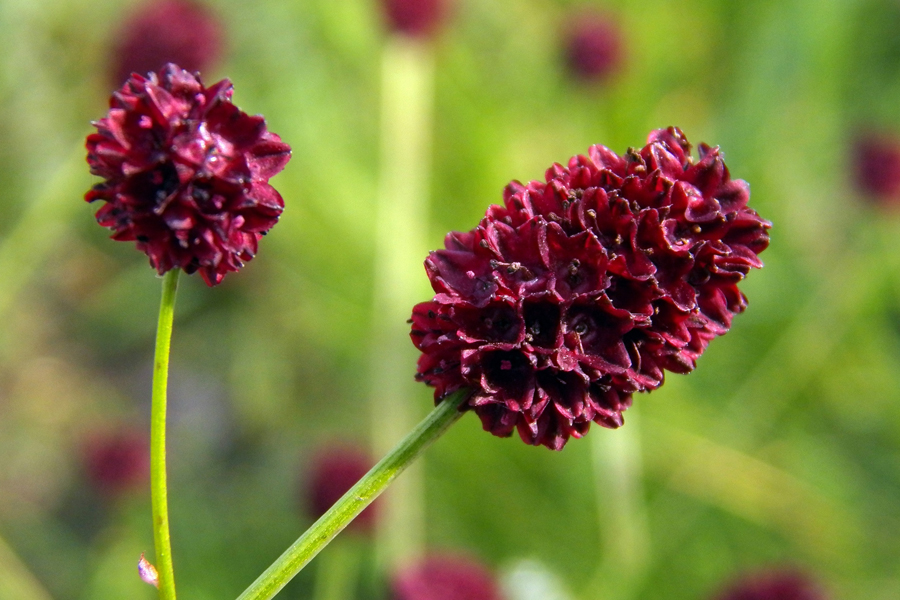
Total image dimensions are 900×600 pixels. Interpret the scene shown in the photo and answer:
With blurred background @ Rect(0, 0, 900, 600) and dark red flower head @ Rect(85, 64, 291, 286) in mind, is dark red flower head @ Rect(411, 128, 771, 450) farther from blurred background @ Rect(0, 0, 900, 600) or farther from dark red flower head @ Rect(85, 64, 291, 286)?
blurred background @ Rect(0, 0, 900, 600)

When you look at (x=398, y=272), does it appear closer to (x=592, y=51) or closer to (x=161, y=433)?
(x=592, y=51)

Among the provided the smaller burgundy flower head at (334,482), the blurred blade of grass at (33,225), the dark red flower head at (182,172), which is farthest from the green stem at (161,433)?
the blurred blade of grass at (33,225)

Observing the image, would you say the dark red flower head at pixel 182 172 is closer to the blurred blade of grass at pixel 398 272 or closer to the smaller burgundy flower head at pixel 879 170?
the blurred blade of grass at pixel 398 272

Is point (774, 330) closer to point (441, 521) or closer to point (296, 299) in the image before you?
point (441, 521)

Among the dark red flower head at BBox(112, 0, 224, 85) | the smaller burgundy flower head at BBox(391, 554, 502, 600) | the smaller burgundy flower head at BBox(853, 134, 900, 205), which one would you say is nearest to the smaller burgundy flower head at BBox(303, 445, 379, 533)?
the smaller burgundy flower head at BBox(391, 554, 502, 600)

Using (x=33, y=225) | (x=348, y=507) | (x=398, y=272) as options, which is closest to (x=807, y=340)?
(x=398, y=272)

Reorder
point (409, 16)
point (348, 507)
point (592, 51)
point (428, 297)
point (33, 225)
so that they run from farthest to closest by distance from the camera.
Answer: point (428, 297), point (592, 51), point (409, 16), point (33, 225), point (348, 507)
